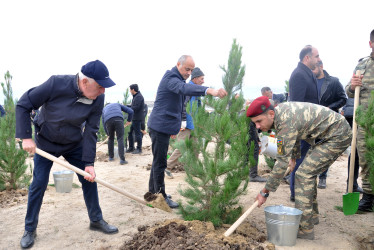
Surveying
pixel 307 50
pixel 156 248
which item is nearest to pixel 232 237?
pixel 156 248

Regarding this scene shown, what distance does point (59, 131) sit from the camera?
11.1 ft

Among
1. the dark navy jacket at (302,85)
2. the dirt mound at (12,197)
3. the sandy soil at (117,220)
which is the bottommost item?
the dirt mound at (12,197)

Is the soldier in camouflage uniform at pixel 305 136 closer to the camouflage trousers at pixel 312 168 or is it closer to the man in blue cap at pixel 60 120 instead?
the camouflage trousers at pixel 312 168

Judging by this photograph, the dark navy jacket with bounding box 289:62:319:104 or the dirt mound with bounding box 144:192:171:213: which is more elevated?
the dark navy jacket with bounding box 289:62:319:104

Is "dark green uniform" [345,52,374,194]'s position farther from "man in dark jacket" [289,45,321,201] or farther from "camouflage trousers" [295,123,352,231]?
"camouflage trousers" [295,123,352,231]

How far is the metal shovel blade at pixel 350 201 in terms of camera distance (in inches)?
153

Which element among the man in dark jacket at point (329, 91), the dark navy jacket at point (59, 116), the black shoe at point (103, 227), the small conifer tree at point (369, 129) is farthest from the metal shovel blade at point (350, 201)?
the dark navy jacket at point (59, 116)

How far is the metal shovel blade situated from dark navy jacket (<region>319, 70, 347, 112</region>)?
224 cm

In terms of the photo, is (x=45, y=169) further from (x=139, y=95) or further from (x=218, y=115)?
(x=139, y=95)

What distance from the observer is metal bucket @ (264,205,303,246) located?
323 centimetres

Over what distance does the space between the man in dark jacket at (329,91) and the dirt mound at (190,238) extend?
9.88 ft

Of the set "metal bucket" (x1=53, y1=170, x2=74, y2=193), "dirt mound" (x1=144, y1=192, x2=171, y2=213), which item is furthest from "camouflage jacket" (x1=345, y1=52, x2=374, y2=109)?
"metal bucket" (x1=53, y1=170, x2=74, y2=193)

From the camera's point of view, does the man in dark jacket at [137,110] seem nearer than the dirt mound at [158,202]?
No

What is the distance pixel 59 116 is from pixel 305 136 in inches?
108
